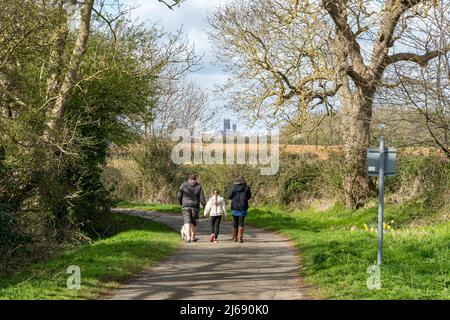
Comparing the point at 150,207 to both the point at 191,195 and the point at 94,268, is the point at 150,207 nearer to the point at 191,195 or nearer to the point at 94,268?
the point at 191,195

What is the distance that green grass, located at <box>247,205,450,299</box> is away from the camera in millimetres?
10992

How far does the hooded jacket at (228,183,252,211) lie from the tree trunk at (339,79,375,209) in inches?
240

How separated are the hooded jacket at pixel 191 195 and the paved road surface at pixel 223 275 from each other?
117 centimetres

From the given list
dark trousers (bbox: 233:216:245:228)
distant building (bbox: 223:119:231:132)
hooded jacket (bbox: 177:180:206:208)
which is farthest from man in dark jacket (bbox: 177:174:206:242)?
distant building (bbox: 223:119:231:132)

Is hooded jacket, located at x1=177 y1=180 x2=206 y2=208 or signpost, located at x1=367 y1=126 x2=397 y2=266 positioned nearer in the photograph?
signpost, located at x1=367 y1=126 x2=397 y2=266

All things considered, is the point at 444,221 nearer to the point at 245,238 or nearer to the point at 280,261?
the point at 245,238

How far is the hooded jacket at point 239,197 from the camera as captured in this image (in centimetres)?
2020

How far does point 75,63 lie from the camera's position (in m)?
20.3

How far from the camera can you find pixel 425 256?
14539 mm

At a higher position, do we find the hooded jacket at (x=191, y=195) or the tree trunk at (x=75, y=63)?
the tree trunk at (x=75, y=63)

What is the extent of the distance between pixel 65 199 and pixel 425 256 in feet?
34.4

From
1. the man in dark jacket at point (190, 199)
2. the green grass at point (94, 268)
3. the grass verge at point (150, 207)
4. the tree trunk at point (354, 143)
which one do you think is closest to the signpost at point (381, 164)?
the green grass at point (94, 268)

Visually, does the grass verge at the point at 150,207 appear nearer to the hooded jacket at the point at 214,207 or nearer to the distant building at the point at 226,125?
the distant building at the point at 226,125

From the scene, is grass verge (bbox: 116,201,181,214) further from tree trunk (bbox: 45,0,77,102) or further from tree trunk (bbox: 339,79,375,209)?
→ tree trunk (bbox: 45,0,77,102)
